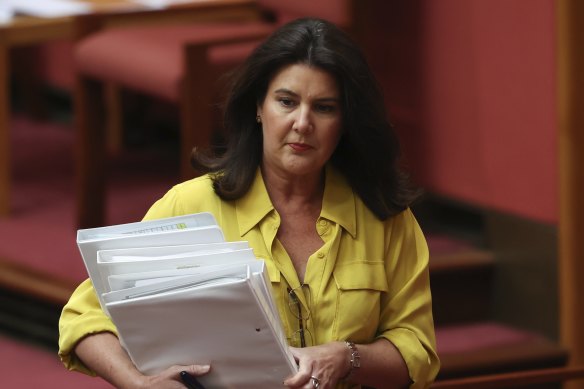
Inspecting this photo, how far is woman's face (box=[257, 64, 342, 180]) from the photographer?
6.89 feet

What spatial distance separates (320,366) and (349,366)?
73 mm

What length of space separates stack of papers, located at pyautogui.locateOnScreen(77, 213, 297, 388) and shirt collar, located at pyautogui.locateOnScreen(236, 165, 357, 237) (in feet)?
0.53

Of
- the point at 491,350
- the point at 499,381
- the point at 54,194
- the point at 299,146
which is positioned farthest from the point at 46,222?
the point at 299,146

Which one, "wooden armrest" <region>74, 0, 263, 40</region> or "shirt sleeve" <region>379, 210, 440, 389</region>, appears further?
"wooden armrest" <region>74, 0, 263, 40</region>

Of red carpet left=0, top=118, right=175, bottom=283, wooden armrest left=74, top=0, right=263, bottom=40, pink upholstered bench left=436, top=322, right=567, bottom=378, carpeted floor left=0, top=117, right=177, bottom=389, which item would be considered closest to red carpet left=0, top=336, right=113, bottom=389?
carpeted floor left=0, top=117, right=177, bottom=389

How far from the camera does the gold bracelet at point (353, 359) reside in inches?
82.2

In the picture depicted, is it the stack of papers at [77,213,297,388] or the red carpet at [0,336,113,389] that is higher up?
the stack of papers at [77,213,297,388]

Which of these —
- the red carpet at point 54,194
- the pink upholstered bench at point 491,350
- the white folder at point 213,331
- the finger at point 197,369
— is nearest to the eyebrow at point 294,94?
the white folder at point 213,331

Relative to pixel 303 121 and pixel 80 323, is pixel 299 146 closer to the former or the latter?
pixel 303 121

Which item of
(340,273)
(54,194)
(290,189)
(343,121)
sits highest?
(343,121)

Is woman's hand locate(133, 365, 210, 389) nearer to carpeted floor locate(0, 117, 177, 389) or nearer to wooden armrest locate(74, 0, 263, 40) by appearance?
carpeted floor locate(0, 117, 177, 389)

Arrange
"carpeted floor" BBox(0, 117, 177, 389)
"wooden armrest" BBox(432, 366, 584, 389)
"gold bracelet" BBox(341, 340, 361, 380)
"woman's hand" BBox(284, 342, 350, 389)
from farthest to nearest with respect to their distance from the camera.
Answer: "carpeted floor" BBox(0, 117, 177, 389) < "wooden armrest" BBox(432, 366, 584, 389) < "gold bracelet" BBox(341, 340, 361, 380) < "woman's hand" BBox(284, 342, 350, 389)

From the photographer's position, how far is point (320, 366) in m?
2.03

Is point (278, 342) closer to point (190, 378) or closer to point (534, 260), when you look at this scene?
point (190, 378)
